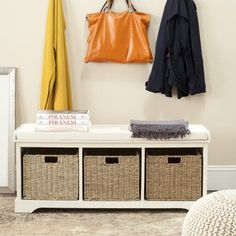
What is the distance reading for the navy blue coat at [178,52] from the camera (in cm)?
326

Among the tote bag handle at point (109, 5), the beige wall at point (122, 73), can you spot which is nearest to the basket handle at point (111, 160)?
the beige wall at point (122, 73)

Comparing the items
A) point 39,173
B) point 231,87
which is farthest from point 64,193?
point 231,87

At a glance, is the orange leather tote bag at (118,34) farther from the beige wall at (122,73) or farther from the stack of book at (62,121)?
the stack of book at (62,121)

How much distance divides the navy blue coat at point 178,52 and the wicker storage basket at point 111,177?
0.63 m

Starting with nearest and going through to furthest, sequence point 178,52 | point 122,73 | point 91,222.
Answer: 1. point 91,222
2. point 178,52
3. point 122,73

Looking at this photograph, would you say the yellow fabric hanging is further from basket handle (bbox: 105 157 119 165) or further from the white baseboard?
the white baseboard

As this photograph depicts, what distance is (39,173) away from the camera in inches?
116

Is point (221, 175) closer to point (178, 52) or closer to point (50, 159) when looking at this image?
point (178, 52)

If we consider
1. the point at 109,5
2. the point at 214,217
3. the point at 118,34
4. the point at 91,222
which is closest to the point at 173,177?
the point at 91,222

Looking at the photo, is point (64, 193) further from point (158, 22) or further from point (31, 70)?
point (158, 22)

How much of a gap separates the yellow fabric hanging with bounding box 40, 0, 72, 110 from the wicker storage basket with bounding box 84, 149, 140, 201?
57 cm

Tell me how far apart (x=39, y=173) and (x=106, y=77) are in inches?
35.3

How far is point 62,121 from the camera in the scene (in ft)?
9.59

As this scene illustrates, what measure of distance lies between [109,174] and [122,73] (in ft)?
2.73
